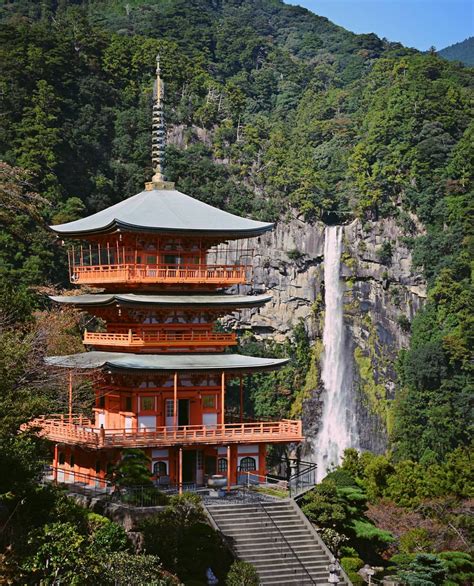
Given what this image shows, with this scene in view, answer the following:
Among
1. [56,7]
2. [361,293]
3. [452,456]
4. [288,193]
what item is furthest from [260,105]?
[452,456]

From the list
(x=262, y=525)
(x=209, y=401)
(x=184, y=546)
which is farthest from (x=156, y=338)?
(x=184, y=546)

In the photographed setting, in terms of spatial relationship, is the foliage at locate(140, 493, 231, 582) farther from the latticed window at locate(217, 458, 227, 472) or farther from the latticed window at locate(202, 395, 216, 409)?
the latticed window at locate(202, 395, 216, 409)

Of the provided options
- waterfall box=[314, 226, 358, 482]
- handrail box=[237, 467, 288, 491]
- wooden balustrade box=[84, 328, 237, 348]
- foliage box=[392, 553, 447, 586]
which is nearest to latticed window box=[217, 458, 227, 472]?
handrail box=[237, 467, 288, 491]

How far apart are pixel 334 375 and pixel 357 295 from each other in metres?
5.62

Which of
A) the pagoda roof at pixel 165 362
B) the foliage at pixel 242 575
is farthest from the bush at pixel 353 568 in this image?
the pagoda roof at pixel 165 362

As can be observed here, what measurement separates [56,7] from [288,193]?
34.8 metres

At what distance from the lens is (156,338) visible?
103ft

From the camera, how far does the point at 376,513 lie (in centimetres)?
3131

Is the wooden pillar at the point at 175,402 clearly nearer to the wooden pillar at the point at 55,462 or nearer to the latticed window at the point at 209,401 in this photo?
the latticed window at the point at 209,401

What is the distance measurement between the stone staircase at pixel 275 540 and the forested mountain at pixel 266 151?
24.7 m

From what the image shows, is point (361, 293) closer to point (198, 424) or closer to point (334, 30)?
point (198, 424)

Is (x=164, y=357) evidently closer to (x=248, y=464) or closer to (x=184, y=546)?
(x=248, y=464)

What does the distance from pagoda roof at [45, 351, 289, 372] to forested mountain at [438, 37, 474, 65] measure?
5787 inches

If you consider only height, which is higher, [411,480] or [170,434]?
[170,434]
